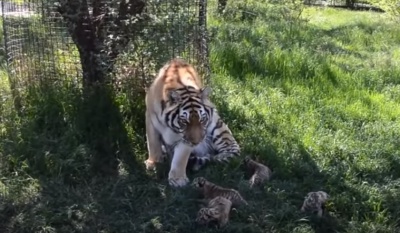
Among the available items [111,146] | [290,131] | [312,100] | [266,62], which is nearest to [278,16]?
[266,62]

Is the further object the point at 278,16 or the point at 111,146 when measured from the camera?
the point at 278,16

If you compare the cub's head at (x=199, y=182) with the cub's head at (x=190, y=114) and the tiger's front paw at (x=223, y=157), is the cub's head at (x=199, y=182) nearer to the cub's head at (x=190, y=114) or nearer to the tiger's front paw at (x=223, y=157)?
the cub's head at (x=190, y=114)

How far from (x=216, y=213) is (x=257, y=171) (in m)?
0.95

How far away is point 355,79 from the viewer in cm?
820

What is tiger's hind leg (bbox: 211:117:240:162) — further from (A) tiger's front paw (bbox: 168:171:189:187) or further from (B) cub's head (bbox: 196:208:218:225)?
(B) cub's head (bbox: 196:208:218:225)

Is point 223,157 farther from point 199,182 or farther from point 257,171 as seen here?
point 199,182

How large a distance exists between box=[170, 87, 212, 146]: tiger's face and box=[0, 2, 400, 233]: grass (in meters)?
0.35

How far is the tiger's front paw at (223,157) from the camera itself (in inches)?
215

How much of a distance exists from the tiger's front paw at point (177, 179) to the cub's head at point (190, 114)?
0.26 meters

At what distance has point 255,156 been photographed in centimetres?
566

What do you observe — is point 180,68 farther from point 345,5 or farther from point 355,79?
point 345,5

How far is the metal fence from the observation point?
6188 millimetres


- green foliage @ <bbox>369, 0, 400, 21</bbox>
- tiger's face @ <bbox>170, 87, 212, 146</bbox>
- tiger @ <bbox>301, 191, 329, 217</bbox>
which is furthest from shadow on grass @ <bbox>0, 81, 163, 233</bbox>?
green foliage @ <bbox>369, 0, 400, 21</bbox>

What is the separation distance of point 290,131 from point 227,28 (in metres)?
4.56
